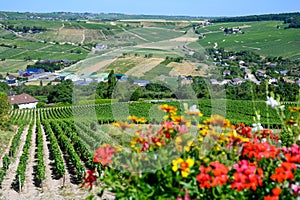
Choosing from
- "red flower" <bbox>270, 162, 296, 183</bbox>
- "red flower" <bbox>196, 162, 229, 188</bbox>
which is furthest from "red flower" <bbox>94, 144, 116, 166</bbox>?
"red flower" <bbox>270, 162, 296, 183</bbox>

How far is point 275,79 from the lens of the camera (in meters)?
63.9

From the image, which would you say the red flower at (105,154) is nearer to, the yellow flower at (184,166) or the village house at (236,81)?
the yellow flower at (184,166)

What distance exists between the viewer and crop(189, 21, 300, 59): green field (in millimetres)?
91119

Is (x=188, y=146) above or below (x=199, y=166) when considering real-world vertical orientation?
above

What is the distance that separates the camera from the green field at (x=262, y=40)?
91.1m

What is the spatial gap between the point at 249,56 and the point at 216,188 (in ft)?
290

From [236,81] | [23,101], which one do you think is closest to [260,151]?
[236,81]

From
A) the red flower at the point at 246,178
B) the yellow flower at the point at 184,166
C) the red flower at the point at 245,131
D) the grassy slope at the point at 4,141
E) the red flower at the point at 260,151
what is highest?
the red flower at the point at 245,131

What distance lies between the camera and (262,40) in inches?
4097

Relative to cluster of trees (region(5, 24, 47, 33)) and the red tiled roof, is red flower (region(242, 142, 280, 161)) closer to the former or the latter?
the red tiled roof

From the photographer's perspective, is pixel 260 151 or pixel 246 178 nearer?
pixel 246 178

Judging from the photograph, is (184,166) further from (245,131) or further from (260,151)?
(245,131)

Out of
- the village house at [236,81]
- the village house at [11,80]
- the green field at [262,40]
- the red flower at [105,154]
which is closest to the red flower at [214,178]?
the red flower at [105,154]

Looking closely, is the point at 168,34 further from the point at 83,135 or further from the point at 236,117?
the point at 236,117
